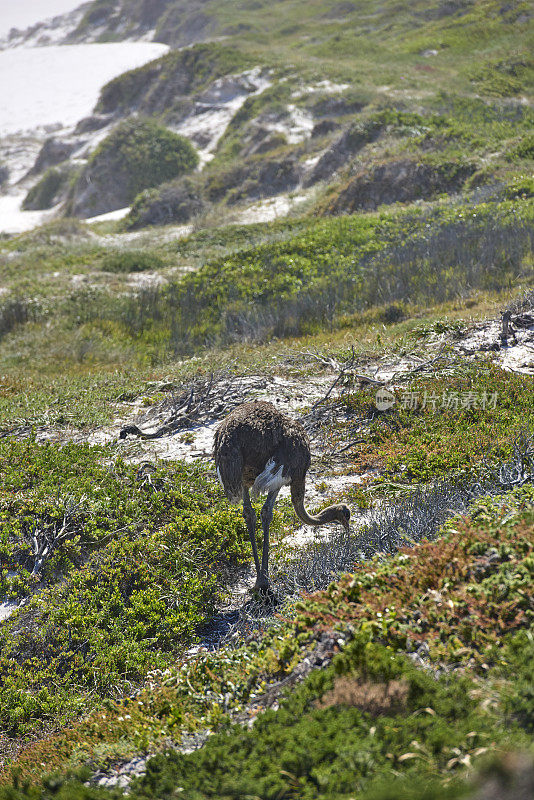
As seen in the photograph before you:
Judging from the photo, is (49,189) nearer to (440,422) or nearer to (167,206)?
(167,206)

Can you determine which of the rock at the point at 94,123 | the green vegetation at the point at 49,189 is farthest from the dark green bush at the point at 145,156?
the rock at the point at 94,123

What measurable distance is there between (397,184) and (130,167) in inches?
961

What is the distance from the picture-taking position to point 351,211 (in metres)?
23.2

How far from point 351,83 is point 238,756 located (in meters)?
42.2

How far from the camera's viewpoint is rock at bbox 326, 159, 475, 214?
2227cm

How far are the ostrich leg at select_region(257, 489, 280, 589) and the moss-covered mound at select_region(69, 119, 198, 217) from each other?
3835cm

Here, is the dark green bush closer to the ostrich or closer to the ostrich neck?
the ostrich

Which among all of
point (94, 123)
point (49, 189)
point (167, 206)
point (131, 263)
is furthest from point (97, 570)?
point (94, 123)

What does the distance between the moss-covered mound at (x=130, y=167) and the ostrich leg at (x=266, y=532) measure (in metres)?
38.3

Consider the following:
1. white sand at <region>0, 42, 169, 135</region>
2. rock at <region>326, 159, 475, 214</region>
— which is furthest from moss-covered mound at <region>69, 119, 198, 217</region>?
white sand at <region>0, 42, 169, 135</region>

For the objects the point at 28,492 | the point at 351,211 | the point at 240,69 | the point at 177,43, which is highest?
the point at 177,43

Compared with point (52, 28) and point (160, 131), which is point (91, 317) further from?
point (52, 28)

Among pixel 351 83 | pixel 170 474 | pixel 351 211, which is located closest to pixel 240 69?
pixel 351 83

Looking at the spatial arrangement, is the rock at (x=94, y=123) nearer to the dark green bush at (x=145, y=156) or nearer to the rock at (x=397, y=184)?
the dark green bush at (x=145, y=156)
